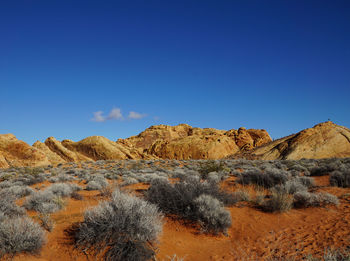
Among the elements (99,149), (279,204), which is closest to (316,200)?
(279,204)

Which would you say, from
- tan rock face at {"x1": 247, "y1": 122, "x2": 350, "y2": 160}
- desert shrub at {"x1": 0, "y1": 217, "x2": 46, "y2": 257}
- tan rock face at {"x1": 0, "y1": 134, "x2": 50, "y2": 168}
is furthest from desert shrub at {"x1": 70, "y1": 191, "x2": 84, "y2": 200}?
tan rock face at {"x1": 247, "y1": 122, "x2": 350, "y2": 160}

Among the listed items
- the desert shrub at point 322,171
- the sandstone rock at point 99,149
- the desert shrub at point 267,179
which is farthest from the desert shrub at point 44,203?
the sandstone rock at point 99,149

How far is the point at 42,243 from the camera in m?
3.58

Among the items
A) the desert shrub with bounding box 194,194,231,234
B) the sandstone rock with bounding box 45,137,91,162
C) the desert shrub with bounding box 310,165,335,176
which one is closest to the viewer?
the desert shrub with bounding box 194,194,231,234

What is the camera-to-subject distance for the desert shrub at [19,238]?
3.30 m

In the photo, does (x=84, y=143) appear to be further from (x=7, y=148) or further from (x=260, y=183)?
(x=260, y=183)

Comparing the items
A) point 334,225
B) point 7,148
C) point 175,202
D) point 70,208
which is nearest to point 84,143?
point 7,148

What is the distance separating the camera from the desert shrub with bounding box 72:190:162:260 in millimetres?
3408

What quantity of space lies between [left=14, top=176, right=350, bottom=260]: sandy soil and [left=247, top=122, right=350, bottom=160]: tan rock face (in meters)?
34.8

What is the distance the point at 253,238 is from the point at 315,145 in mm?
40441

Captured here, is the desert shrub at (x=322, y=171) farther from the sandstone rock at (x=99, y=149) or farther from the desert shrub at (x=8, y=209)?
the sandstone rock at (x=99, y=149)

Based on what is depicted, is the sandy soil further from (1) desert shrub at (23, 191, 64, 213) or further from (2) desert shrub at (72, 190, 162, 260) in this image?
(1) desert shrub at (23, 191, 64, 213)

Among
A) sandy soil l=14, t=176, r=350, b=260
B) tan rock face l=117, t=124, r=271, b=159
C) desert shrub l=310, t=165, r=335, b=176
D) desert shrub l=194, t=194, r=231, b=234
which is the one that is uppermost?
tan rock face l=117, t=124, r=271, b=159

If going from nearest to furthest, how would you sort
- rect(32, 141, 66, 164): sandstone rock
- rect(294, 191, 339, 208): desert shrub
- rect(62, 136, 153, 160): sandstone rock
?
rect(294, 191, 339, 208): desert shrub
rect(32, 141, 66, 164): sandstone rock
rect(62, 136, 153, 160): sandstone rock
